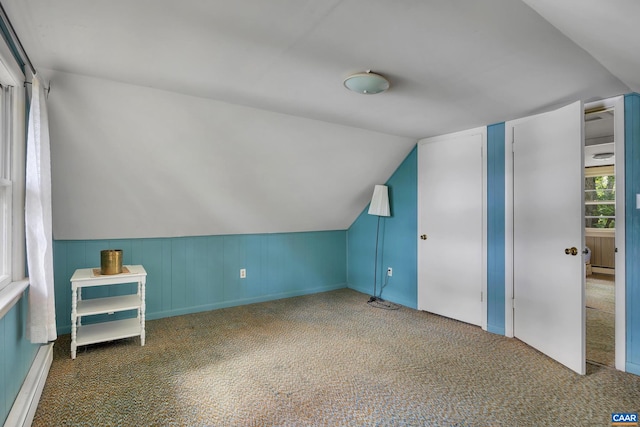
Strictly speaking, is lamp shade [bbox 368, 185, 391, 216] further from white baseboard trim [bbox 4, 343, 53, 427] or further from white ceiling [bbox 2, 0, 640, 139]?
white baseboard trim [bbox 4, 343, 53, 427]

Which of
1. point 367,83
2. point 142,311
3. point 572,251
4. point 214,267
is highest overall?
point 367,83

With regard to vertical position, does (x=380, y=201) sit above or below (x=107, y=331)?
above

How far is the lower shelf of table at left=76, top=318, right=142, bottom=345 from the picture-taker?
264 centimetres

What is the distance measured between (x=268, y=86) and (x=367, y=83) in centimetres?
69

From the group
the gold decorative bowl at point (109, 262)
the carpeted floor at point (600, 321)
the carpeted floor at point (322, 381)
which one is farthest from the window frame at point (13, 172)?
the carpeted floor at point (600, 321)

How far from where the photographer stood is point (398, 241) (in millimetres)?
4191

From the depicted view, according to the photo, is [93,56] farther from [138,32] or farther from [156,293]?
[156,293]

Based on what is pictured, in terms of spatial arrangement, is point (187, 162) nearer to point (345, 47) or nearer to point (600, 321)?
point (345, 47)

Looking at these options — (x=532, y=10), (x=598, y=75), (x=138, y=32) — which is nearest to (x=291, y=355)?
(x=138, y=32)

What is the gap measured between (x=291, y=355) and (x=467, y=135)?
2.67m

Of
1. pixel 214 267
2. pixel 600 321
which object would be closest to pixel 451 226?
pixel 600 321

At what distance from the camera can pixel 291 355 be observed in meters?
2.70

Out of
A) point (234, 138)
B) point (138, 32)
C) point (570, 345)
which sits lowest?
point (570, 345)

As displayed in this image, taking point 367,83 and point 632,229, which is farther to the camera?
point 632,229
